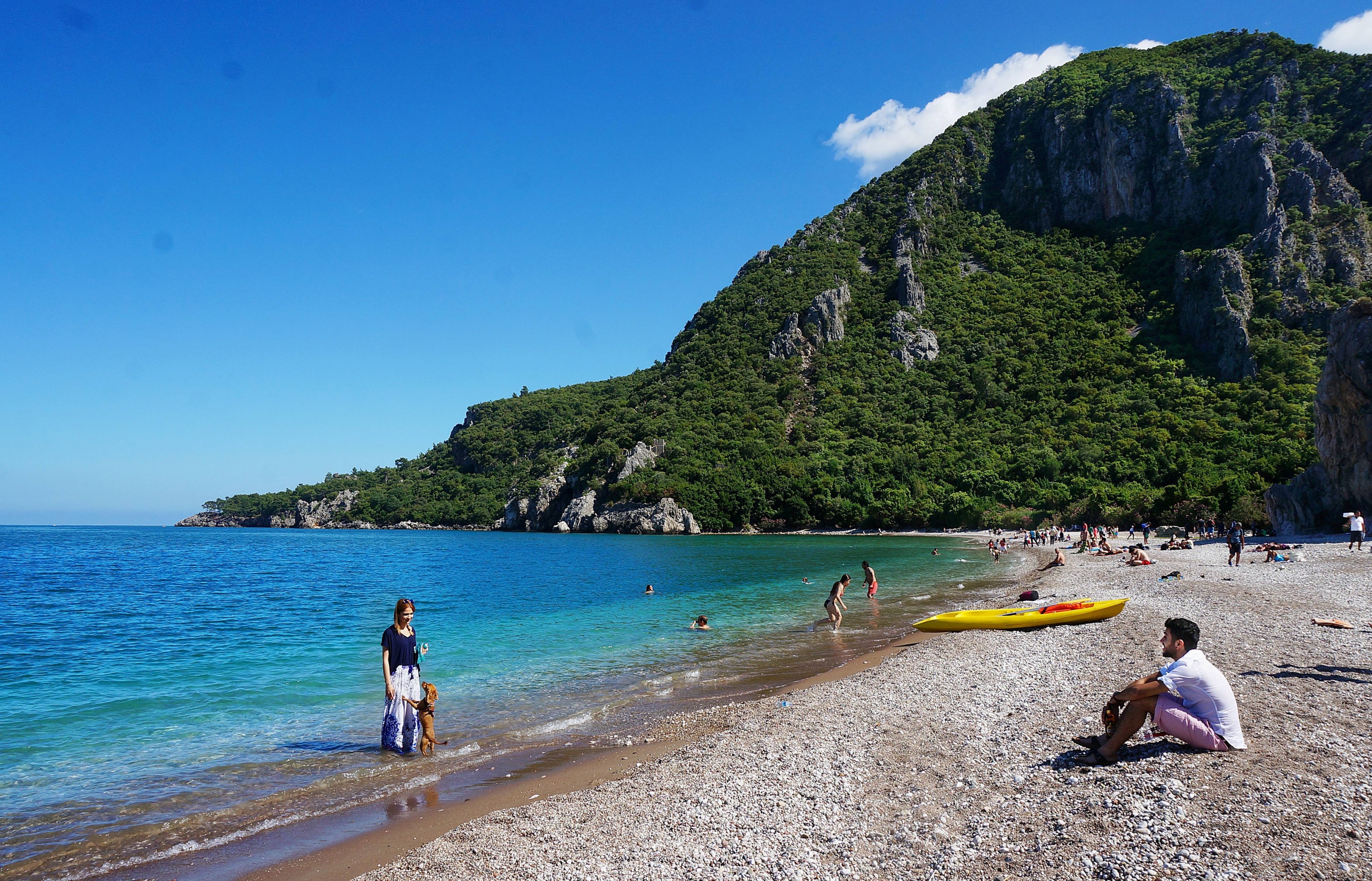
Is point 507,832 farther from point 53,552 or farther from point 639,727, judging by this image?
point 53,552

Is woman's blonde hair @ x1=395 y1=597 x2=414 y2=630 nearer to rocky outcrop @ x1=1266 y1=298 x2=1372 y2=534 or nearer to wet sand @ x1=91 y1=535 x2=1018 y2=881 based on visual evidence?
wet sand @ x1=91 y1=535 x2=1018 y2=881

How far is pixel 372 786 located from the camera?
29.6 ft

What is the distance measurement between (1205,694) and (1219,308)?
101532 mm

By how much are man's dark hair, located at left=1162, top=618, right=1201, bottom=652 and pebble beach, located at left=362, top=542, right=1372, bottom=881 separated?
100 cm

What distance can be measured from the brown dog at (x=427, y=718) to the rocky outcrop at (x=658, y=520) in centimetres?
9211

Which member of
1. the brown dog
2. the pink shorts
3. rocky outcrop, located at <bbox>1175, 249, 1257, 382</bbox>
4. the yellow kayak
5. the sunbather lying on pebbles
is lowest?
the sunbather lying on pebbles

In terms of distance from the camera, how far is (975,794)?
6.52 metres

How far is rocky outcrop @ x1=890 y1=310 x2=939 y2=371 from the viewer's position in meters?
121

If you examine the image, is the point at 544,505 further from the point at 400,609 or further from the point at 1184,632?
the point at 1184,632

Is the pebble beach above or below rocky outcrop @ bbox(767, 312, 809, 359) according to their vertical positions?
below

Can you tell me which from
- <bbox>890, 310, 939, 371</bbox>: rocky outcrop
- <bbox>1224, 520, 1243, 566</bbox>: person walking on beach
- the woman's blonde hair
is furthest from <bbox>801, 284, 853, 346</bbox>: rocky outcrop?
the woman's blonde hair

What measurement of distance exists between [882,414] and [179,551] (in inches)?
3776

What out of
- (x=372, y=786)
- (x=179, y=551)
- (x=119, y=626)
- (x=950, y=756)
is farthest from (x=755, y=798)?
(x=179, y=551)

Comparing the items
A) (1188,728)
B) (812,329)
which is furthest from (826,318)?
(1188,728)
